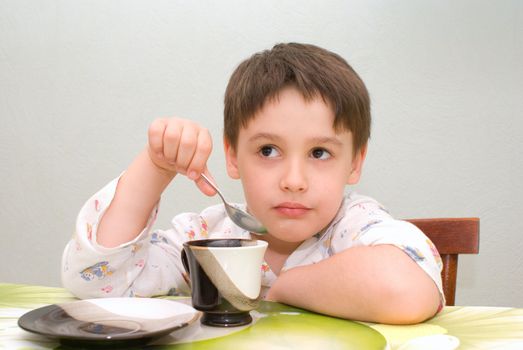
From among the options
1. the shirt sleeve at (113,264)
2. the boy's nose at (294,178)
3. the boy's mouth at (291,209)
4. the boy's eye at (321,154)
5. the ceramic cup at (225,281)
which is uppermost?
the boy's eye at (321,154)

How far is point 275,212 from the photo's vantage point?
2.44 feet

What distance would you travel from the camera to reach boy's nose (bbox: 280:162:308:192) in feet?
2.28

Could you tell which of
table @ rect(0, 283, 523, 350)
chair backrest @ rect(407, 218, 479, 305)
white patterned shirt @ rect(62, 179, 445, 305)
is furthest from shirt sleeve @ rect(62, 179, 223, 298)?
chair backrest @ rect(407, 218, 479, 305)

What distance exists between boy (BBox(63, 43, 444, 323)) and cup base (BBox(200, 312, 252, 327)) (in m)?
→ 0.10

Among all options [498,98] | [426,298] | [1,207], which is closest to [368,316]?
[426,298]

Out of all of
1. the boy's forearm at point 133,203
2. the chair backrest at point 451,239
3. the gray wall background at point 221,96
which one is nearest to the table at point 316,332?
the boy's forearm at point 133,203

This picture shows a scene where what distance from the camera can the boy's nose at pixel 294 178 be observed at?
0.70 metres

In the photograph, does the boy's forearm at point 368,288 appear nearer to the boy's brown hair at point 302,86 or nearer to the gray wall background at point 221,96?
the boy's brown hair at point 302,86

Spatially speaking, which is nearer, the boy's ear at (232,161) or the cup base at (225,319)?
the cup base at (225,319)

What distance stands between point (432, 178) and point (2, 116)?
121 cm

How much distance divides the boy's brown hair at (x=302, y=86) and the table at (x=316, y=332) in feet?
1.06

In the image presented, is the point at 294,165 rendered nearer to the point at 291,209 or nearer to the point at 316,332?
the point at 291,209

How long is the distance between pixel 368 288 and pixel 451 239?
0.39 m

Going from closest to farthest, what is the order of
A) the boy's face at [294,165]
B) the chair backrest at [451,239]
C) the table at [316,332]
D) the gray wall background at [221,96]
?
the table at [316,332]
the boy's face at [294,165]
the chair backrest at [451,239]
the gray wall background at [221,96]
